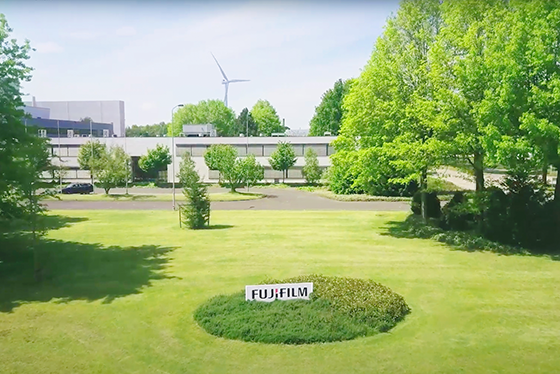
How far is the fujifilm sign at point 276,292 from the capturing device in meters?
11.0

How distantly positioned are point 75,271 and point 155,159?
4177 cm

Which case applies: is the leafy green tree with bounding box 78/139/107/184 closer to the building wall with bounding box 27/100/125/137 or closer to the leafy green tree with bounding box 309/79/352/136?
the building wall with bounding box 27/100/125/137

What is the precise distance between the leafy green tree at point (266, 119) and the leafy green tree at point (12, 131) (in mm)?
86863

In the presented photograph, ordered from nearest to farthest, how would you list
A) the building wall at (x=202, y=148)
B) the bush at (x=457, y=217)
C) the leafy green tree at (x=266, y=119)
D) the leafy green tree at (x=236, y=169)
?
1. the bush at (x=457, y=217)
2. the leafy green tree at (x=236, y=169)
3. the building wall at (x=202, y=148)
4. the leafy green tree at (x=266, y=119)

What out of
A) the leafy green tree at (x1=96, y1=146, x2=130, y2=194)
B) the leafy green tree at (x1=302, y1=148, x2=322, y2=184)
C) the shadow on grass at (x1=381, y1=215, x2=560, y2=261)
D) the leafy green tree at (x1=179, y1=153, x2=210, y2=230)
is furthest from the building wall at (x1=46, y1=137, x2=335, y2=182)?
the leafy green tree at (x1=179, y1=153, x2=210, y2=230)

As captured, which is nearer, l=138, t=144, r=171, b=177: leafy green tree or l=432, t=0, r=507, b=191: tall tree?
l=432, t=0, r=507, b=191: tall tree

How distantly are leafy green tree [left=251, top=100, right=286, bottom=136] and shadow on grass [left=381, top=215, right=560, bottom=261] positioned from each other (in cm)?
8110

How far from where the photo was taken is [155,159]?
55.8 metres

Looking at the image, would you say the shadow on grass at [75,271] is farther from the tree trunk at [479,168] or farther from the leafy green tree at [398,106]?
the tree trunk at [479,168]

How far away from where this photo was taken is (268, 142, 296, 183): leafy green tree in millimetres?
55750

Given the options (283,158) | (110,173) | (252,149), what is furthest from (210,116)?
(110,173)

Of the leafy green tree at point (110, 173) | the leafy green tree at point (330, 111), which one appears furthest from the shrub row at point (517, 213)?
the leafy green tree at point (330, 111)

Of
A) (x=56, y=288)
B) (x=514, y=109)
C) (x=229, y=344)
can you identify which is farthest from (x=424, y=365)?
(x=514, y=109)

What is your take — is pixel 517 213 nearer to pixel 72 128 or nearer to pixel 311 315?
pixel 311 315
